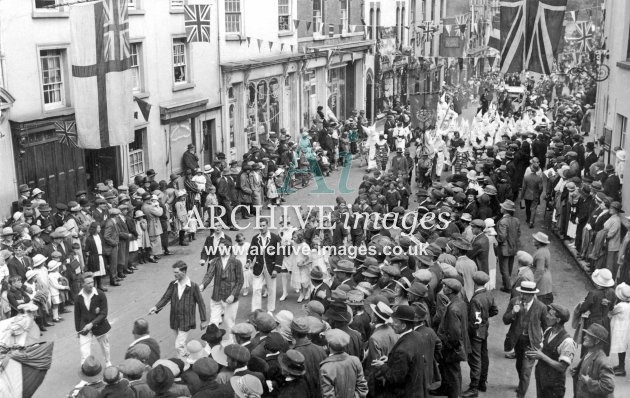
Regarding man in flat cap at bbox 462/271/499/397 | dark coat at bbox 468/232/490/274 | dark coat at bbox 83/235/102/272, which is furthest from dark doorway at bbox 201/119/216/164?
man in flat cap at bbox 462/271/499/397

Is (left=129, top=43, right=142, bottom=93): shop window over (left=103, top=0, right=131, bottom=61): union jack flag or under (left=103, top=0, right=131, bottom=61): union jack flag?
under

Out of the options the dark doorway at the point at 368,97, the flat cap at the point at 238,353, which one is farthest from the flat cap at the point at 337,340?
the dark doorway at the point at 368,97

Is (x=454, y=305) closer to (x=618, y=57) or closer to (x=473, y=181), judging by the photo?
(x=473, y=181)

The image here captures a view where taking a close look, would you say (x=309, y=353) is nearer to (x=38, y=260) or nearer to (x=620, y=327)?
(x=620, y=327)

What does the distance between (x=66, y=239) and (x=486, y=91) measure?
3353 cm

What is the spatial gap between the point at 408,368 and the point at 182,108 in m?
17.0

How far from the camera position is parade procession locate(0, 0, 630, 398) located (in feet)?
26.6

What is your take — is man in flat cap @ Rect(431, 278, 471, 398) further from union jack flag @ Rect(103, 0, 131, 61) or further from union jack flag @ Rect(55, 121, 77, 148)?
union jack flag @ Rect(55, 121, 77, 148)

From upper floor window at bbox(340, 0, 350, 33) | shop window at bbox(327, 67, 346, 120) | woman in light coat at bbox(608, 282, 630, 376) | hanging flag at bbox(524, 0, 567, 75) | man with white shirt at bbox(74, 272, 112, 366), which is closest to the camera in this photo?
woman in light coat at bbox(608, 282, 630, 376)

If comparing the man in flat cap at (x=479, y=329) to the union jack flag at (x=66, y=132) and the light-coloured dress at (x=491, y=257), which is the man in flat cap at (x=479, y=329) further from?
the union jack flag at (x=66, y=132)

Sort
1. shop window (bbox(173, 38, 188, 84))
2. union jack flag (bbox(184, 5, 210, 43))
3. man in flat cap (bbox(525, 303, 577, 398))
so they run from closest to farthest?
man in flat cap (bbox(525, 303, 577, 398)), union jack flag (bbox(184, 5, 210, 43)), shop window (bbox(173, 38, 188, 84))

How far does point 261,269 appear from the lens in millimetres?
13258

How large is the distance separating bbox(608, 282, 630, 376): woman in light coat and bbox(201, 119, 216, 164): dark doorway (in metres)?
17.3

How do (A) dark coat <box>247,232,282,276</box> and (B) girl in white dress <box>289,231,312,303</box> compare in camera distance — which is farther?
(B) girl in white dress <box>289,231,312,303</box>
